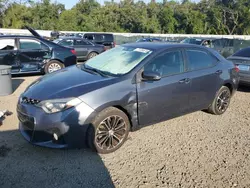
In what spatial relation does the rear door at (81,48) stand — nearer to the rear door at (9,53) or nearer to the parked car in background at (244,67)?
the rear door at (9,53)

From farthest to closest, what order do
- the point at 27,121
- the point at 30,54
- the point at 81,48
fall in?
the point at 81,48 → the point at 30,54 → the point at 27,121

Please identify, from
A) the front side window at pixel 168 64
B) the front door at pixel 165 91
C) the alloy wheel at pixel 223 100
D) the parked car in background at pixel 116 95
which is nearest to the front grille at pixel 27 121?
the parked car in background at pixel 116 95

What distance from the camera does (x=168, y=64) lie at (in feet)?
13.4

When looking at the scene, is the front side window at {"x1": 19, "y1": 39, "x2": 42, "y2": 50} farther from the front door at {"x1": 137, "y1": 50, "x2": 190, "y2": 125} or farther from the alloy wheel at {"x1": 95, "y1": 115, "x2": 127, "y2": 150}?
the alloy wheel at {"x1": 95, "y1": 115, "x2": 127, "y2": 150}

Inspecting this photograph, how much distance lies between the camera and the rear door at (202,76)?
4367 mm

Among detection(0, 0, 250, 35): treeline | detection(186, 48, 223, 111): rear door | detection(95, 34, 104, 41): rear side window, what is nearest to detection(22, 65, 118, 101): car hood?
detection(186, 48, 223, 111): rear door

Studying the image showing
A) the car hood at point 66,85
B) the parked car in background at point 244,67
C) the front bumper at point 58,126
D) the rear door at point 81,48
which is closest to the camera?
the front bumper at point 58,126

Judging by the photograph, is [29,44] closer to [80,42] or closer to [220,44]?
[80,42]

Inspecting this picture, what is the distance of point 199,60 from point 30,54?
5.61 m

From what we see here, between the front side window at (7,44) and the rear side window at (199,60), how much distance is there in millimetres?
5812

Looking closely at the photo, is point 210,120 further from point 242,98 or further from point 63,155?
point 63,155

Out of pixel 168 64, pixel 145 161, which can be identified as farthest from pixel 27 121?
pixel 168 64

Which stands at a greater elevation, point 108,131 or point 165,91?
point 165,91

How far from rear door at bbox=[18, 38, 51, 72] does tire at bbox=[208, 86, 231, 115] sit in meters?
5.69
